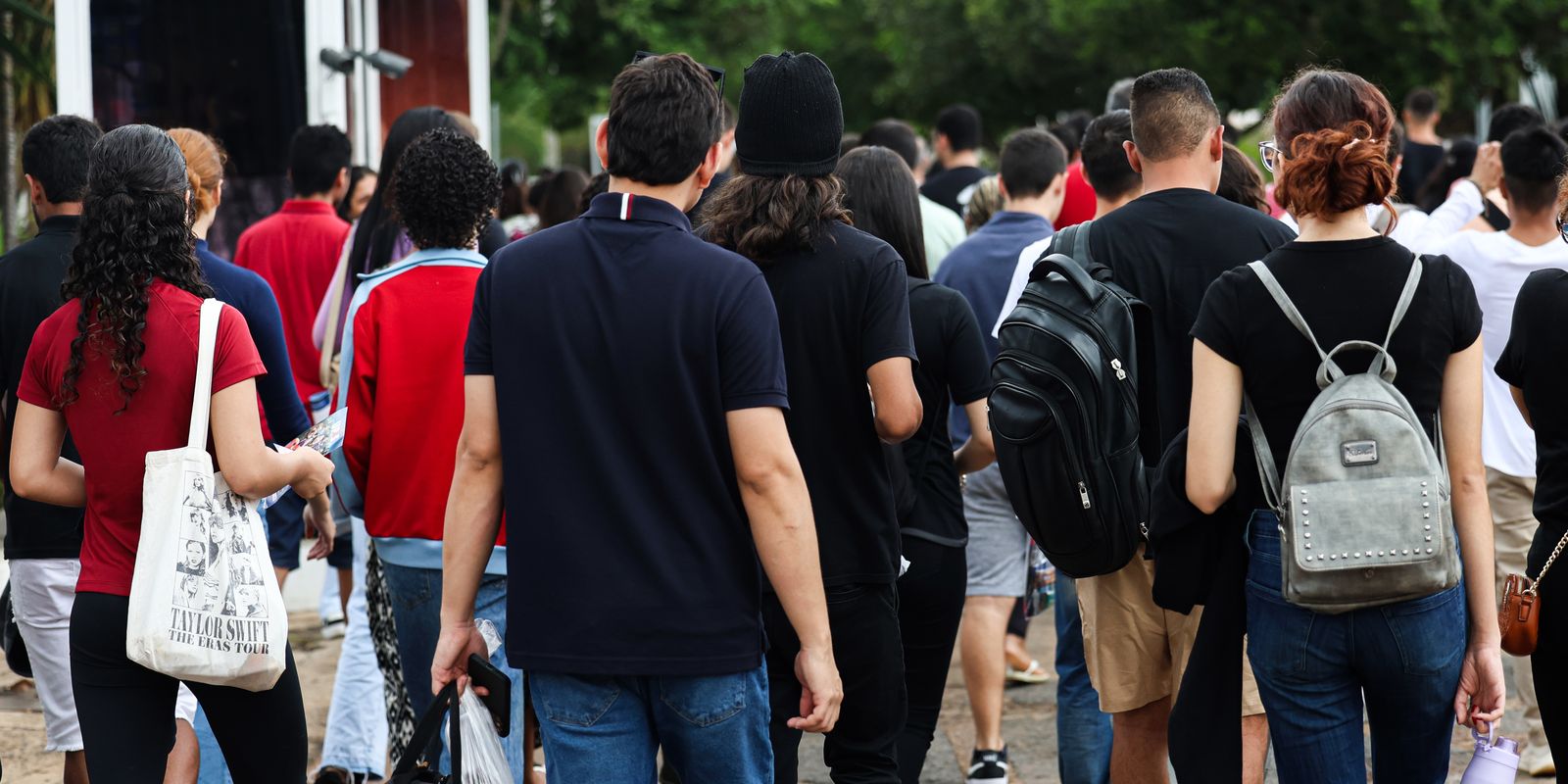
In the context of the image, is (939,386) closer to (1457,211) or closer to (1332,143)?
(1332,143)

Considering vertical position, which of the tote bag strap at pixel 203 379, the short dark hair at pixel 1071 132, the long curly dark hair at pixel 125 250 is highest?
the short dark hair at pixel 1071 132

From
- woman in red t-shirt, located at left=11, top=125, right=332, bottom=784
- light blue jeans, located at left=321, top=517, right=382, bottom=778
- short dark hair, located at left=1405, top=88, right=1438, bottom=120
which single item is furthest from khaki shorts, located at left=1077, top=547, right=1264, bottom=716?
short dark hair, located at left=1405, top=88, right=1438, bottom=120

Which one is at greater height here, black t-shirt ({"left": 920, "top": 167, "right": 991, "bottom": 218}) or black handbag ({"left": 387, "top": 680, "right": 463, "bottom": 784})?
black t-shirt ({"left": 920, "top": 167, "right": 991, "bottom": 218})

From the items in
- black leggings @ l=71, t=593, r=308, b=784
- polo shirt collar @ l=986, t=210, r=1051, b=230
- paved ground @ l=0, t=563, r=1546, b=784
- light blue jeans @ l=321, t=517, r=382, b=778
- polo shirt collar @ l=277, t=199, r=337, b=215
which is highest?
polo shirt collar @ l=277, t=199, r=337, b=215

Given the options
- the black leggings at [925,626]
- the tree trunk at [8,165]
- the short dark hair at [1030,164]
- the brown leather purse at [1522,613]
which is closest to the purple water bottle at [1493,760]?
the brown leather purse at [1522,613]

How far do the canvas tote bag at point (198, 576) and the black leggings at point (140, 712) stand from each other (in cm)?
10

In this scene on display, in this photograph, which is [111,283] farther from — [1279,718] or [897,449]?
[1279,718]

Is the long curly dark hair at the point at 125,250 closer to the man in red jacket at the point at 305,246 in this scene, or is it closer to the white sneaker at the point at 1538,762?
the man in red jacket at the point at 305,246

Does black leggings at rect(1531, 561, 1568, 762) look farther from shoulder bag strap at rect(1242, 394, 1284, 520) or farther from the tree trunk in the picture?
the tree trunk

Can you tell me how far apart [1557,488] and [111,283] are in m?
3.09

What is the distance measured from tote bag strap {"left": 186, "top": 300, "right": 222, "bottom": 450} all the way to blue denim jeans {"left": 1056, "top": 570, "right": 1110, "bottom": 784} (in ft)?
8.22

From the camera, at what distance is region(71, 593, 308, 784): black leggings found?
338 centimetres

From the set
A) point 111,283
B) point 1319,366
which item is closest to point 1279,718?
point 1319,366

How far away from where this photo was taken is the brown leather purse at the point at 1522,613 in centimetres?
356
